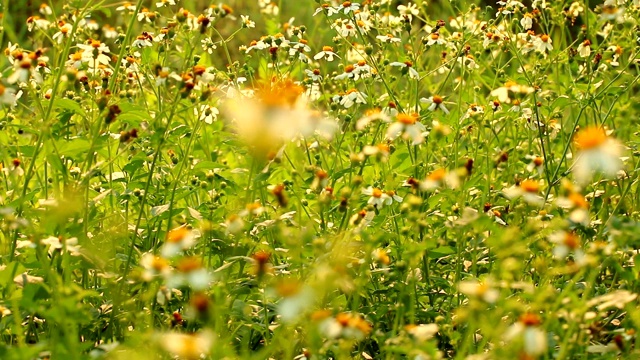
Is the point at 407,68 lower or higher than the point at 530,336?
higher

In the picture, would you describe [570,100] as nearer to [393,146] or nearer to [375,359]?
[393,146]

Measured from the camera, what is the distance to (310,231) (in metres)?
1.61

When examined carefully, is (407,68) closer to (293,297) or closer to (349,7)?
(349,7)

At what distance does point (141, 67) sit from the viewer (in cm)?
238

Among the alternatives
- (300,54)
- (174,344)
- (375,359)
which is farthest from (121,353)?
(300,54)

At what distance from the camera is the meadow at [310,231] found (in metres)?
1.45

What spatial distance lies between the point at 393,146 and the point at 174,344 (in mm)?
1171

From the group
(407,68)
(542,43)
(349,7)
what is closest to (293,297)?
(407,68)

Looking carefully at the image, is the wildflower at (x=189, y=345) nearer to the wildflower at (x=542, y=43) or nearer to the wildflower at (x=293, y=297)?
the wildflower at (x=293, y=297)

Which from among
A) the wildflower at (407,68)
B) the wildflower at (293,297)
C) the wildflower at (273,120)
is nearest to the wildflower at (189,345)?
the wildflower at (293,297)

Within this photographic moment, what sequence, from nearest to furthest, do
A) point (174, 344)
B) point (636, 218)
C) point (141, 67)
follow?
1. point (174, 344)
2. point (636, 218)
3. point (141, 67)

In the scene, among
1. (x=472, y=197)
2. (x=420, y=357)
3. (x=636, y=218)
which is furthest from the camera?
(x=472, y=197)

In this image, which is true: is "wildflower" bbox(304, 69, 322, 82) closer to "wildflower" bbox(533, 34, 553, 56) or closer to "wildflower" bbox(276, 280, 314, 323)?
"wildflower" bbox(533, 34, 553, 56)

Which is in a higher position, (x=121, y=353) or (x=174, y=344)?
(x=121, y=353)
